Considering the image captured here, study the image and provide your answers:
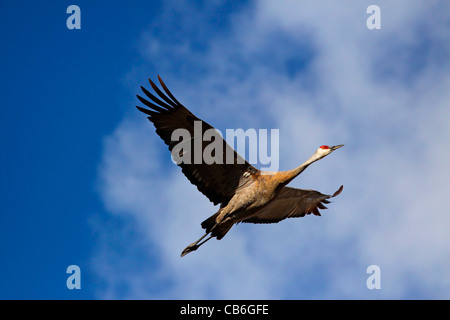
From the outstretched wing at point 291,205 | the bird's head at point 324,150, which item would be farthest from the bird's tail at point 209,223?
the bird's head at point 324,150

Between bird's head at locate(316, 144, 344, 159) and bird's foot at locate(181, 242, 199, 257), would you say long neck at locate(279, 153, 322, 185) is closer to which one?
bird's head at locate(316, 144, 344, 159)

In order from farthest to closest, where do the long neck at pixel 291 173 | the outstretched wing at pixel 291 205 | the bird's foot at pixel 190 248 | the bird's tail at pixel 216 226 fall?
1. the outstretched wing at pixel 291 205
2. the bird's foot at pixel 190 248
3. the bird's tail at pixel 216 226
4. the long neck at pixel 291 173

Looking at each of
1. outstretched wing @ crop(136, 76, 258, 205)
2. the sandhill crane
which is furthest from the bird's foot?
outstretched wing @ crop(136, 76, 258, 205)

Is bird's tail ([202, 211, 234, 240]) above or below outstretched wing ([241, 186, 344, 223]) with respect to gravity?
below

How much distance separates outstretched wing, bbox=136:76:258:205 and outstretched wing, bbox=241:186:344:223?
115 cm

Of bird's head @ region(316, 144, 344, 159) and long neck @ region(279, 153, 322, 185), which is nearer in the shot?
long neck @ region(279, 153, 322, 185)

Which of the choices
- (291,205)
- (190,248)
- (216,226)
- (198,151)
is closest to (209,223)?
(216,226)

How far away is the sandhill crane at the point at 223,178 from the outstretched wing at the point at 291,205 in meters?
0.52

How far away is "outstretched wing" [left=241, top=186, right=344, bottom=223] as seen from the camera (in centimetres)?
1398

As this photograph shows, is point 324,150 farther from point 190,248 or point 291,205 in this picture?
point 190,248

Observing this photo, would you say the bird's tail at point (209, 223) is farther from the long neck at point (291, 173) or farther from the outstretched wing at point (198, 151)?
the long neck at point (291, 173)

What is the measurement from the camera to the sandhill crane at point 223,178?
12.6m
